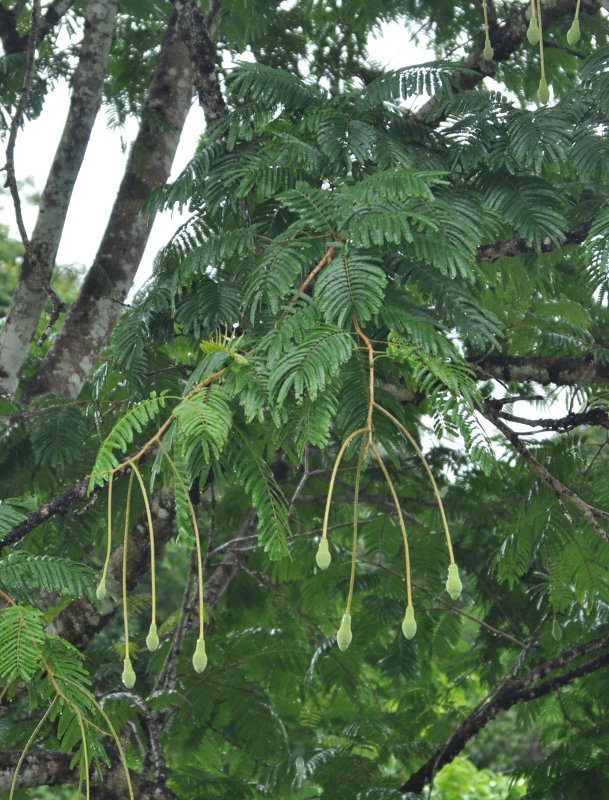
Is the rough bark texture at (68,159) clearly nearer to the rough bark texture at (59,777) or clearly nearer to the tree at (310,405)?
the tree at (310,405)

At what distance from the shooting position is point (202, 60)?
3.12m

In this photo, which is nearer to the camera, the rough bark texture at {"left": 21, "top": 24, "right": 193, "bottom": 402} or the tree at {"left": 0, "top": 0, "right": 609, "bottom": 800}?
the tree at {"left": 0, "top": 0, "right": 609, "bottom": 800}

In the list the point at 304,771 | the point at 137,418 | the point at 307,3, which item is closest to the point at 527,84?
the point at 307,3

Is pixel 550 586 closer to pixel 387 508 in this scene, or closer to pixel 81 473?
pixel 387 508

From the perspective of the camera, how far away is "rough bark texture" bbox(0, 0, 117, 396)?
394 centimetres

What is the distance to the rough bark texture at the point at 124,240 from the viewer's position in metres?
3.88

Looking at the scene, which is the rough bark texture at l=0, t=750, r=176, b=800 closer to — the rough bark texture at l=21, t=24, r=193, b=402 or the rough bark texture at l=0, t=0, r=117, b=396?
the rough bark texture at l=21, t=24, r=193, b=402

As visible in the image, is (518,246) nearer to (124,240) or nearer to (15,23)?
(124,240)

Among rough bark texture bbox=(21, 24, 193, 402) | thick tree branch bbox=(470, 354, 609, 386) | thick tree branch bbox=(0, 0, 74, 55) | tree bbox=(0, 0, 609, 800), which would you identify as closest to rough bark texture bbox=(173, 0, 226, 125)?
tree bbox=(0, 0, 609, 800)

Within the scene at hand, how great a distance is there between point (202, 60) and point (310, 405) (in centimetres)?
209

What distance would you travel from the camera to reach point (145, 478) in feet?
10.0

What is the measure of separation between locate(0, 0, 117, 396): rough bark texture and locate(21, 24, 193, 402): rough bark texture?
0.18 m

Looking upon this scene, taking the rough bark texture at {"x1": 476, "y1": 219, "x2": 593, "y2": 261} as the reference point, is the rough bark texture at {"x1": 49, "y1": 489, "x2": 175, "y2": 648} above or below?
below

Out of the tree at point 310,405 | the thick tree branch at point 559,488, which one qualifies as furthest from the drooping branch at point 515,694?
the thick tree branch at point 559,488
